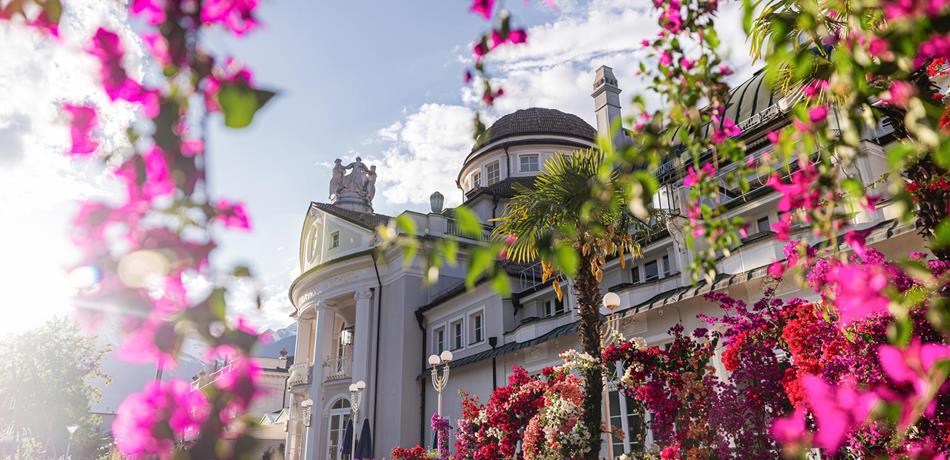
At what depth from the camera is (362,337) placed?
26.8 m

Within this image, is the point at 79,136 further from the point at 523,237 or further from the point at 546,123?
the point at 546,123

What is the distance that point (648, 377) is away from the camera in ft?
33.6

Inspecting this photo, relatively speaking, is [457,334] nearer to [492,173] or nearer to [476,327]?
[476,327]

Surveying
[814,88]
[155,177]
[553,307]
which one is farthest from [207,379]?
[553,307]

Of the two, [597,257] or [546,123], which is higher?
[546,123]

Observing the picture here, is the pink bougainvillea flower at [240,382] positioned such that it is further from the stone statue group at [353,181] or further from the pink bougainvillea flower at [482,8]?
the stone statue group at [353,181]

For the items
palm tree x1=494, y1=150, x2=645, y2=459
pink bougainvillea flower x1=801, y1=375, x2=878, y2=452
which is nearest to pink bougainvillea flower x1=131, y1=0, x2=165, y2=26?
pink bougainvillea flower x1=801, y1=375, x2=878, y2=452

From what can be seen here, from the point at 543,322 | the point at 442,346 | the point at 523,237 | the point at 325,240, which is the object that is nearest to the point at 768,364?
the point at 523,237

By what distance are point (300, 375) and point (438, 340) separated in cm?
867

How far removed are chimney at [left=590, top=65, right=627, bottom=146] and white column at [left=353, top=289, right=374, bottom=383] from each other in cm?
1294

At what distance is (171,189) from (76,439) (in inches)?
2338

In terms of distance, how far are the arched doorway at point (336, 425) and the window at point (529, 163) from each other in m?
15.0

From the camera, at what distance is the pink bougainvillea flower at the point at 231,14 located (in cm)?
173

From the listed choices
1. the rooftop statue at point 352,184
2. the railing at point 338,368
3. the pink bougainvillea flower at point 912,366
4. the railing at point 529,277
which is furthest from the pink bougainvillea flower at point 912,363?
the rooftop statue at point 352,184
